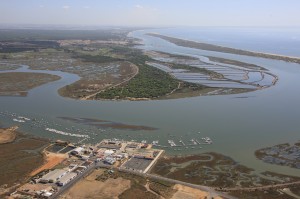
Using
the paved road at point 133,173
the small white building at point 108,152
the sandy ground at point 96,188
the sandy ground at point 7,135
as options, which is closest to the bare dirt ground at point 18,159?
the sandy ground at point 7,135

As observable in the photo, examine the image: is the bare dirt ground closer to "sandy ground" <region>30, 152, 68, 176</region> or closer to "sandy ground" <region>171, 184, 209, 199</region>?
"sandy ground" <region>30, 152, 68, 176</region>

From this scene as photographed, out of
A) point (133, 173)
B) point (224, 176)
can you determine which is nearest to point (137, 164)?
point (133, 173)

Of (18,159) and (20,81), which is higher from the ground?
(20,81)

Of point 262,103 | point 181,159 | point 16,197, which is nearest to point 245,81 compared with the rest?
point 262,103

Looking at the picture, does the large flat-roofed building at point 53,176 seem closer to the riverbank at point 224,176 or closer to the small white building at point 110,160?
the small white building at point 110,160

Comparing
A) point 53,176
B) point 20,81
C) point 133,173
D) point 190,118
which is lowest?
point 53,176

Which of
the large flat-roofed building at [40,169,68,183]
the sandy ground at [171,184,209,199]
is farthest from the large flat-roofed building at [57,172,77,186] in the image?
the sandy ground at [171,184,209,199]

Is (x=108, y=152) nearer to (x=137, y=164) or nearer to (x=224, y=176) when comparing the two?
(x=137, y=164)

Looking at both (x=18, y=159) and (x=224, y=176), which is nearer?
(x=224, y=176)
